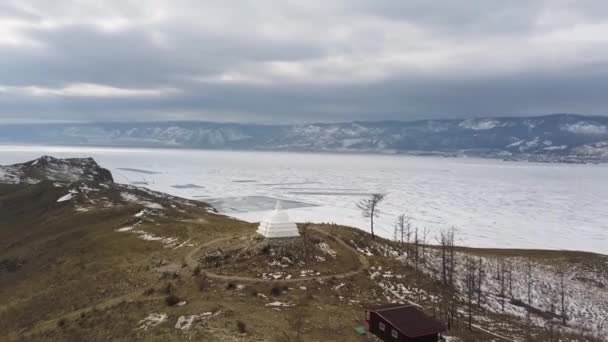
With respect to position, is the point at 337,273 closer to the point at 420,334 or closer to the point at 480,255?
the point at 420,334

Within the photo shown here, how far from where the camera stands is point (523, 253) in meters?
78.6

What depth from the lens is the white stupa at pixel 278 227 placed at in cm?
4778

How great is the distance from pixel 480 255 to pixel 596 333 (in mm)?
26652

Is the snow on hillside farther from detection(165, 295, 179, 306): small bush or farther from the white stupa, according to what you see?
detection(165, 295, 179, 306): small bush

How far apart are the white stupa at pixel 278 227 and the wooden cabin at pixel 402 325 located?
56.2 ft

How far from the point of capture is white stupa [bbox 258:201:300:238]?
47781 mm

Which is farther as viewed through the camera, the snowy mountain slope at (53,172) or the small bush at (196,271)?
the snowy mountain slope at (53,172)

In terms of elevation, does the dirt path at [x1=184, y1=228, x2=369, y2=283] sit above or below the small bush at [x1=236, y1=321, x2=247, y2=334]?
below

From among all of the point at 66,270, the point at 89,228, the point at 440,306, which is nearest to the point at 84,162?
the point at 89,228

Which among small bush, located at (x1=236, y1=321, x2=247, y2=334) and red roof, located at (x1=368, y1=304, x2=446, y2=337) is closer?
small bush, located at (x1=236, y1=321, x2=247, y2=334)

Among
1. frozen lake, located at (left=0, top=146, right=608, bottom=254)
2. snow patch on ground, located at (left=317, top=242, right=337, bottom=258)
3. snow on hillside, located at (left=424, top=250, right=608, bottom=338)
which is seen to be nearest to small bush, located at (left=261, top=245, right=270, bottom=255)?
snow patch on ground, located at (left=317, top=242, right=337, bottom=258)

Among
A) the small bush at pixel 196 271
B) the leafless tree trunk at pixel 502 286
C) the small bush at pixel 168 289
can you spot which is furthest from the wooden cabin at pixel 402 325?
the leafless tree trunk at pixel 502 286

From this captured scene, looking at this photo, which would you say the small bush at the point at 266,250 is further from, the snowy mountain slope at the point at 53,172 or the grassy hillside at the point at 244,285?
the snowy mountain slope at the point at 53,172

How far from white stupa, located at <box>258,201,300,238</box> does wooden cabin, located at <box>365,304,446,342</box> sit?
17119mm
